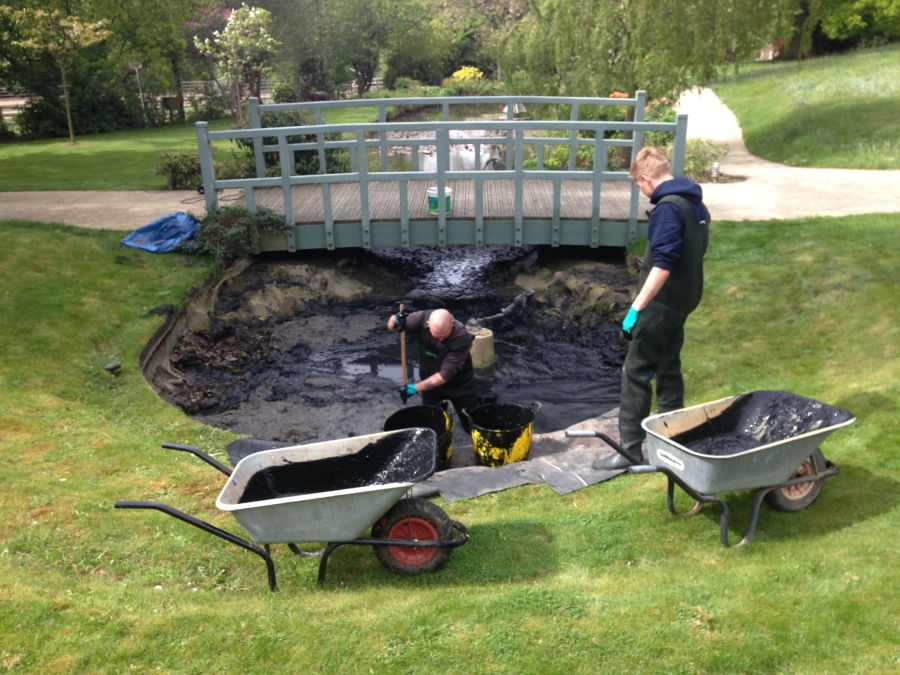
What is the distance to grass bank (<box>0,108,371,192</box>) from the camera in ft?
54.1

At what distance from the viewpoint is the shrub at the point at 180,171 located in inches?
626

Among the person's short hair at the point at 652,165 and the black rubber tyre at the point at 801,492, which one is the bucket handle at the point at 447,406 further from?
the black rubber tyre at the point at 801,492

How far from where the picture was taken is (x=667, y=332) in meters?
5.32

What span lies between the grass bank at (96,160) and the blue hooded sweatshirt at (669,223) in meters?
13.6

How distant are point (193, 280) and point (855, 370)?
27.9 ft

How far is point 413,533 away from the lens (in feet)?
15.1

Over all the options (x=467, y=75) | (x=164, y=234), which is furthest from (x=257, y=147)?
(x=467, y=75)

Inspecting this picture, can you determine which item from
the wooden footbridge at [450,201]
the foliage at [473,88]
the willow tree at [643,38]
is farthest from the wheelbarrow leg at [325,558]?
the foliage at [473,88]

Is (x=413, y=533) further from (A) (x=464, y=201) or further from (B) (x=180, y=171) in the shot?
(B) (x=180, y=171)

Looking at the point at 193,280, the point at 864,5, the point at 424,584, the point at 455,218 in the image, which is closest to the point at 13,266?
the point at 193,280

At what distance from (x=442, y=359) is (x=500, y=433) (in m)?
1.10

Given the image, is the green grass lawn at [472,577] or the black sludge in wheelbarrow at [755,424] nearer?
the green grass lawn at [472,577]

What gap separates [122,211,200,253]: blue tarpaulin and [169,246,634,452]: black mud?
1.14 metres

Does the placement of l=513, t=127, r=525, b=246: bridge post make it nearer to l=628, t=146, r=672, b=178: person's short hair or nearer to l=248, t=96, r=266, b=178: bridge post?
l=248, t=96, r=266, b=178: bridge post
